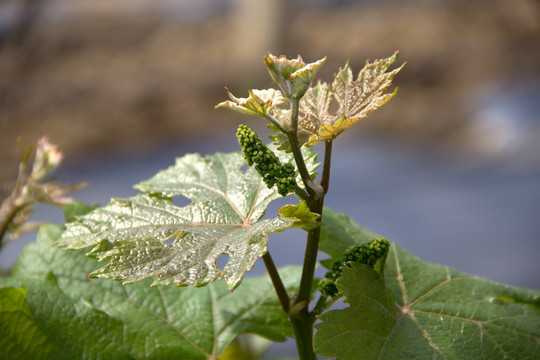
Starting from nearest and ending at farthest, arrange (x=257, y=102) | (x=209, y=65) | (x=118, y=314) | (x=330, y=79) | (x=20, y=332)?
1. (x=257, y=102)
2. (x=20, y=332)
3. (x=118, y=314)
4. (x=330, y=79)
5. (x=209, y=65)

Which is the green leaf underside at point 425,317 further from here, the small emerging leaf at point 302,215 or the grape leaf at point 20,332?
the grape leaf at point 20,332

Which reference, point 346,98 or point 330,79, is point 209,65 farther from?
point 346,98

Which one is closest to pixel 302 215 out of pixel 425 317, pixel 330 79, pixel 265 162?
pixel 265 162

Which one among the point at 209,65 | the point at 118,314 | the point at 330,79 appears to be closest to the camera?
the point at 118,314

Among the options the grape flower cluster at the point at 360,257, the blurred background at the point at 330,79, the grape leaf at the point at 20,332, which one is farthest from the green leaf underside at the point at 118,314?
the blurred background at the point at 330,79

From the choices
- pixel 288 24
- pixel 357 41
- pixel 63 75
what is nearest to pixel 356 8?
pixel 357 41

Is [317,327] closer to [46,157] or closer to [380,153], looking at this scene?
[46,157]
